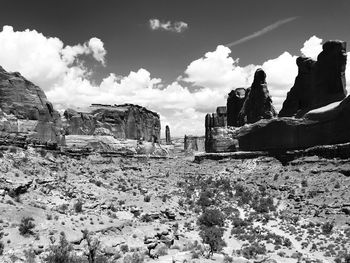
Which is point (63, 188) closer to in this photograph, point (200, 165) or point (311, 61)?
point (200, 165)

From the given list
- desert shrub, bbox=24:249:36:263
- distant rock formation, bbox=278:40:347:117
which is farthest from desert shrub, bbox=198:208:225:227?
distant rock formation, bbox=278:40:347:117

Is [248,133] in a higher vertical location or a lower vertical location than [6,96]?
lower

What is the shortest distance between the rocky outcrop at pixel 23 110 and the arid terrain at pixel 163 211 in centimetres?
669

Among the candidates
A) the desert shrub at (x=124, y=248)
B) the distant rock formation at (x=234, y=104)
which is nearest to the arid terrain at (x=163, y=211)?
the desert shrub at (x=124, y=248)

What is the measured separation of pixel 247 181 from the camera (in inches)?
2191

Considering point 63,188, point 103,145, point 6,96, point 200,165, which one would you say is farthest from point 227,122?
point 63,188

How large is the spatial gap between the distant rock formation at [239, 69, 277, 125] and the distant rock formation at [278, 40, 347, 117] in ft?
29.5

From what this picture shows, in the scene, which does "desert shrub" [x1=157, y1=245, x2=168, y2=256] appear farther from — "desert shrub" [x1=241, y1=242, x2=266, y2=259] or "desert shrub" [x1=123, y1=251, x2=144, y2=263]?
"desert shrub" [x1=241, y1=242, x2=266, y2=259]

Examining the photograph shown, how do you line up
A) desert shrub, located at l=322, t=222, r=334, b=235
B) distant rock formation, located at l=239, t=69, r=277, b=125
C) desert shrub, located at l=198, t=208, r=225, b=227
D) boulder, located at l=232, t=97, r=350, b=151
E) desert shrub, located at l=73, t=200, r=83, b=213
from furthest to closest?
distant rock formation, located at l=239, t=69, r=277, b=125
boulder, located at l=232, t=97, r=350, b=151
desert shrub, located at l=198, t=208, r=225, b=227
desert shrub, located at l=322, t=222, r=334, b=235
desert shrub, located at l=73, t=200, r=83, b=213

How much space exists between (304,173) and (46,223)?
34.7m

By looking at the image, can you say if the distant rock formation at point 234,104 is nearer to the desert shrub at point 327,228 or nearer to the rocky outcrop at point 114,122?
the rocky outcrop at point 114,122

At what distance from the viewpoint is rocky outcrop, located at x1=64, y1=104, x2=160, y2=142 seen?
282 feet

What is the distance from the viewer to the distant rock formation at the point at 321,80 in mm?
52594

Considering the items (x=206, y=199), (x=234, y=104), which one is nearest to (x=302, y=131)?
(x=206, y=199)
